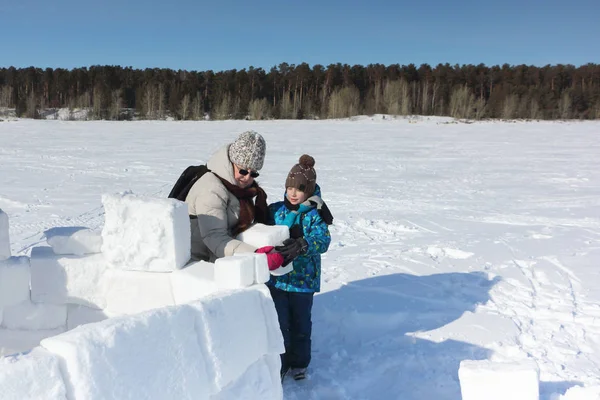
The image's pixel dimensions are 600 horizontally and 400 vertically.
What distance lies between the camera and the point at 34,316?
2869 millimetres

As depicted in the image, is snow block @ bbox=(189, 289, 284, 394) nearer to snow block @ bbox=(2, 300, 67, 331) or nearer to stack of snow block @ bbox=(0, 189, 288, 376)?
stack of snow block @ bbox=(0, 189, 288, 376)

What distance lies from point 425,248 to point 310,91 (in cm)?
4685

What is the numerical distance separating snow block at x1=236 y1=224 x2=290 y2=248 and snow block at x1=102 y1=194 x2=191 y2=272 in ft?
1.31

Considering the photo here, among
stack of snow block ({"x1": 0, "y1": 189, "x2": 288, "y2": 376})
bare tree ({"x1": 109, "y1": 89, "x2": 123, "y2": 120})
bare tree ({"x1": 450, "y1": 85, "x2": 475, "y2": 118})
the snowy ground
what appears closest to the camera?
stack of snow block ({"x1": 0, "y1": 189, "x2": 288, "y2": 376})

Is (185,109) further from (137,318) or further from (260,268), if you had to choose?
(137,318)

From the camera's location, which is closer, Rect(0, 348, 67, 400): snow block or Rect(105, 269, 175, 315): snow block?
Rect(0, 348, 67, 400): snow block

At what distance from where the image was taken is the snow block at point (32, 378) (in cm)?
153

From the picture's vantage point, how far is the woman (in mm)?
3031

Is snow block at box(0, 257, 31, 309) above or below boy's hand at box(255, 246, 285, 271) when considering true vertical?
below

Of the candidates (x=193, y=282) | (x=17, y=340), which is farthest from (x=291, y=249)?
(x=17, y=340)

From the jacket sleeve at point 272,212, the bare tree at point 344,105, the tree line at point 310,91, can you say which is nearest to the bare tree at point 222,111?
the tree line at point 310,91

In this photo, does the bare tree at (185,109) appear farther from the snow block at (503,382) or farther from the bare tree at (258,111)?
the snow block at (503,382)

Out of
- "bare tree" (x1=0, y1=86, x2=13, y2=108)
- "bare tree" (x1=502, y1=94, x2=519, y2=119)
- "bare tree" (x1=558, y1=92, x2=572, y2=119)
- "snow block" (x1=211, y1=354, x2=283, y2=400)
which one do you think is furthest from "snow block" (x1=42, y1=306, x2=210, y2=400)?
"bare tree" (x1=0, y1=86, x2=13, y2=108)

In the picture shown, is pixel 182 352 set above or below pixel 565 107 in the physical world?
below
